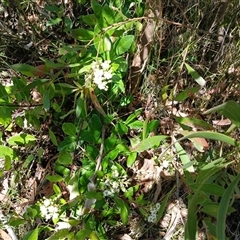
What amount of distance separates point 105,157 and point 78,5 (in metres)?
0.63

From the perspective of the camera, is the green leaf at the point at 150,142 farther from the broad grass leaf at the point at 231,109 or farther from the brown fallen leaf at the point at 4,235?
the brown fallen leaf at the point at 4,235

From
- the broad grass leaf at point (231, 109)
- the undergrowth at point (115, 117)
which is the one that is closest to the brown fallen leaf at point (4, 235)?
the undergrowth at point (115, 117)

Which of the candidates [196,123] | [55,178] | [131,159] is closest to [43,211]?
[55,178]

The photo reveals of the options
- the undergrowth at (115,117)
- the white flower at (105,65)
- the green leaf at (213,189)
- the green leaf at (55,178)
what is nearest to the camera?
the green leaf at (213,189)

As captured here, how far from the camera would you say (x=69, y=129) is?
1.41 metres

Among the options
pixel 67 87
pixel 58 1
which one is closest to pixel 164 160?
pixel 67 87

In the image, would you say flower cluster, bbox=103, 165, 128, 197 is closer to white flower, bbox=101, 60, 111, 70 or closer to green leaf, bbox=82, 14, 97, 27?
white flower, bbox=101, 60, 111, 70

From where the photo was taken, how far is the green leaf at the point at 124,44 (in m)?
1.33

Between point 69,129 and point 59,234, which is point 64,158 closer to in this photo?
point 69,129

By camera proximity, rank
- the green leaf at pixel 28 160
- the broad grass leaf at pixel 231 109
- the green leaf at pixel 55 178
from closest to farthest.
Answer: the broad grass leaf at pixel 231 109 → the green leaf at pixel 55 178 → the green leaf at pixel 28 160

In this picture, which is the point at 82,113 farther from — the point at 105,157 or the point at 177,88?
the point at 177,88

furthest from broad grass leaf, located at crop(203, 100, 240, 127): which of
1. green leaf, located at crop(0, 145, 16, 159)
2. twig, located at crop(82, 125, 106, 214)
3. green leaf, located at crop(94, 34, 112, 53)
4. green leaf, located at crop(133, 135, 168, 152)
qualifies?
green leaf, located at crop(0, 145, 16, 159)

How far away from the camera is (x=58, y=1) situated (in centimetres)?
167

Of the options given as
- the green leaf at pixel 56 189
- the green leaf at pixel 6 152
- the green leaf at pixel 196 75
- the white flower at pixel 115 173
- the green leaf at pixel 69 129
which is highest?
the green leaf at pixel 196 75
